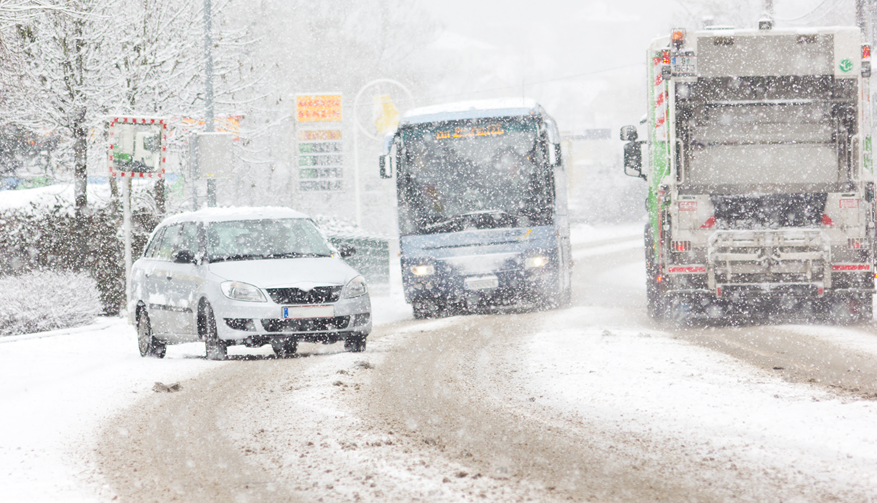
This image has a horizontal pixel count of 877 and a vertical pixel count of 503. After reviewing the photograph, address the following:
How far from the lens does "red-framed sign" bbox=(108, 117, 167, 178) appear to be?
17.0 meters

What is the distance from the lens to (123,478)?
633 cm

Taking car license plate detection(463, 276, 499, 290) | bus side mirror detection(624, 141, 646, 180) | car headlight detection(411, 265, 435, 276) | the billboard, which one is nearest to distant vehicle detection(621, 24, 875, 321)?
bus side mirror detection(624, 141, 646, 180)

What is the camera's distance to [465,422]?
25.4ft

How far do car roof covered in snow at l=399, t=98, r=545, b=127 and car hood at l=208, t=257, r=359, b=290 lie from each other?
604 cm

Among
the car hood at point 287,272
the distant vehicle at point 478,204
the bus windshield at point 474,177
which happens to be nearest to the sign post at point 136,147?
the distant vehicle at point 478,204

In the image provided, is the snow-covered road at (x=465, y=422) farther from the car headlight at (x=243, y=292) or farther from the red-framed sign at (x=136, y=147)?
the red-framed sign at (x=136, y=147)

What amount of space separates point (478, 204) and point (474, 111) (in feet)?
5.07

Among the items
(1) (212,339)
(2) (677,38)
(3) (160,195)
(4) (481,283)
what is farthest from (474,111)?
(3) (160,195)

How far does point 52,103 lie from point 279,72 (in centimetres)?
2861

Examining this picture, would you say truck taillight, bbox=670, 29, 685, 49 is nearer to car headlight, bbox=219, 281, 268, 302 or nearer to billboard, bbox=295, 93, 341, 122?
car headlight, bbox=219, 281, 268, 302

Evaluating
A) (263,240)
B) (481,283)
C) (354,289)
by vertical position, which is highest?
(263,240)

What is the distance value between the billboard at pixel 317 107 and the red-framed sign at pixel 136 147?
22679mm

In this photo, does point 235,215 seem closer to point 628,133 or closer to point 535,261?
point 535,261

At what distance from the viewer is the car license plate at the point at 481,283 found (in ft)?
57.9
